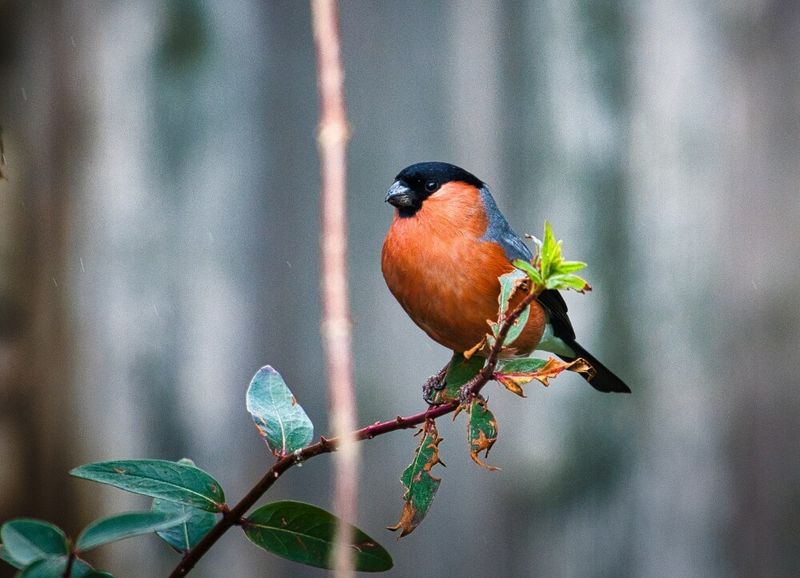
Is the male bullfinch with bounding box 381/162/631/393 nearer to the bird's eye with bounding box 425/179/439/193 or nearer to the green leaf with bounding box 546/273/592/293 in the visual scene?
the bird's eye with bounding box 425/179/439/193

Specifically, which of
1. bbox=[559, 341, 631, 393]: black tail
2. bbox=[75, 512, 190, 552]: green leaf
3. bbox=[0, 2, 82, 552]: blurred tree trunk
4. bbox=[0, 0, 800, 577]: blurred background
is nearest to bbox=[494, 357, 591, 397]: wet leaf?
bbox=[75, 512, 190, 552]: green leaf

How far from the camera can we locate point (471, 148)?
72.0 inches

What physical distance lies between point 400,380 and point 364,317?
138 mm

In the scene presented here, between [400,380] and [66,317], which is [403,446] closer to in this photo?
[400,380]

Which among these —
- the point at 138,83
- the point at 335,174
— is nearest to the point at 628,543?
the point at 138,83

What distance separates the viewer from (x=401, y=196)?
1.37 meters

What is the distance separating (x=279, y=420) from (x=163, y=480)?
0.34 ft

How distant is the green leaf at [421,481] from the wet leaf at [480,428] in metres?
0.04

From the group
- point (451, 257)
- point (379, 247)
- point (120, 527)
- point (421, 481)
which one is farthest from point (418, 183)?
point (120, 527)

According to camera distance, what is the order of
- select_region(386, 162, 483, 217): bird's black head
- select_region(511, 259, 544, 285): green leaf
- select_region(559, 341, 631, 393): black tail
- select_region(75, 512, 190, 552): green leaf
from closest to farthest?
select_region(75, 512, 190, 552): green leaf → select_region(511, 259, 544, 285): green leaf → select_region(386, 162, 483, 217): bird's black head → select_region(559, 341, 631, 393): black tail

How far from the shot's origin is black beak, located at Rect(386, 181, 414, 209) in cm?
136

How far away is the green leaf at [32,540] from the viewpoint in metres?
0.51

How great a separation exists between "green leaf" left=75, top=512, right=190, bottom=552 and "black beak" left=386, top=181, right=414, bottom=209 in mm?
877

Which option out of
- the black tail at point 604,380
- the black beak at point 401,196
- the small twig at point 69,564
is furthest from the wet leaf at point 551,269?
the black tail at point 604,380
